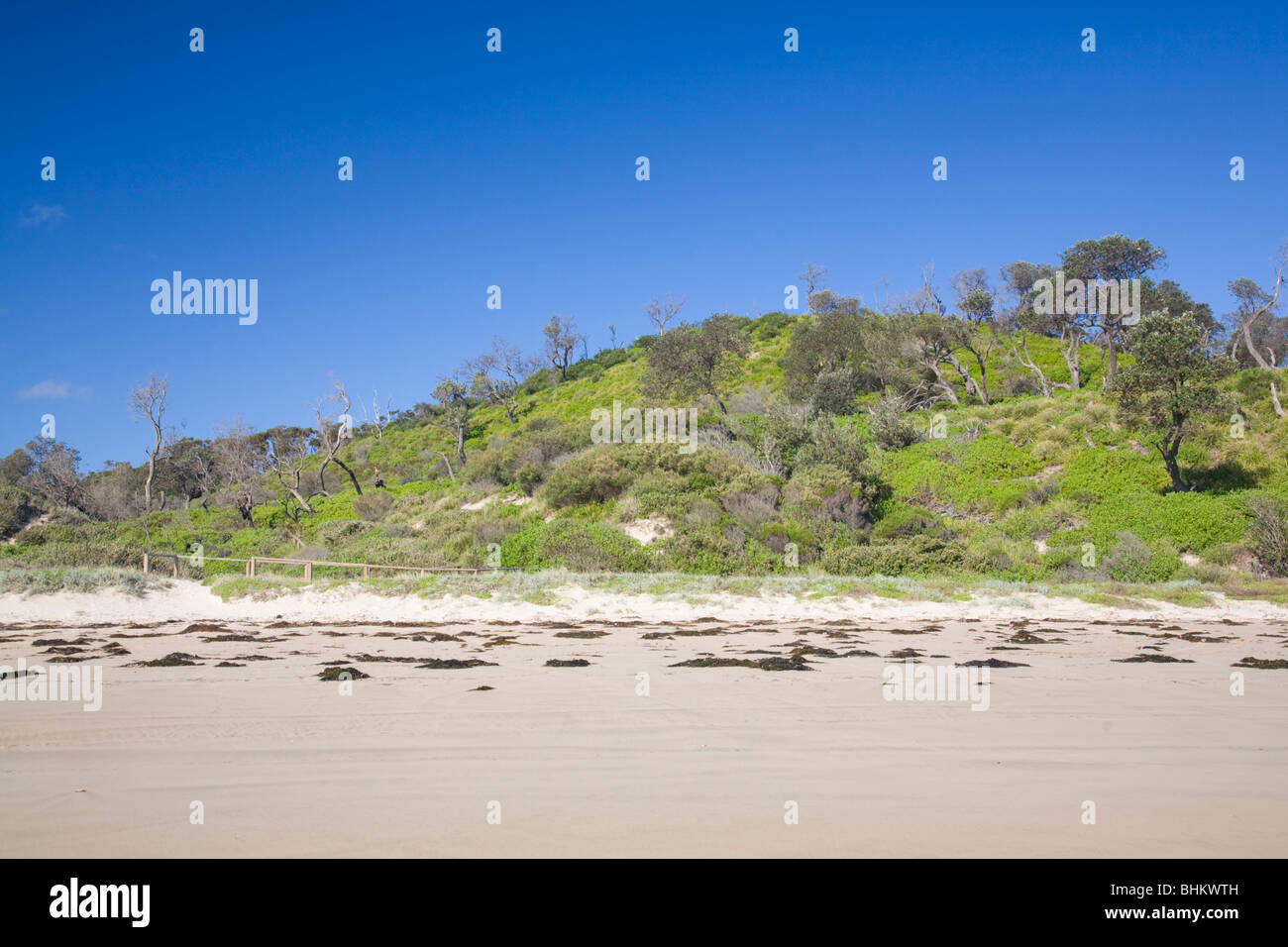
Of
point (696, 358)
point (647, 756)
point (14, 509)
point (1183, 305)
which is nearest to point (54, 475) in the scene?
point (14, 509)

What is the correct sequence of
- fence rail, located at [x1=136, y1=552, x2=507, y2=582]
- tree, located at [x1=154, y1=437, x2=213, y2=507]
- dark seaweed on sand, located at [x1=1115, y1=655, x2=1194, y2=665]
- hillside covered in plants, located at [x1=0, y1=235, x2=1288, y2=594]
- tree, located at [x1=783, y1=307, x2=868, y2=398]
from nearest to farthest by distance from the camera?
dark seaweed on sand, located at [x1=1115, y1=655, x2=1194, y2=665] < fence rail, located at [x1=136, y1=552, x2=507, y2=582] < hillside covered in plants, located at [x1=0, y1=235, x2=1288, y2=594] < tree, located at [x1=783, y1=307, x2=868, y2=398] < tree, located at [x1=154, y1=437, x2=213, y2=507]

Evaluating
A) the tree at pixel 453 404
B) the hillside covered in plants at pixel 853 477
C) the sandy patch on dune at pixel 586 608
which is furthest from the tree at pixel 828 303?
the sandy patch on dune at pixel 586 608

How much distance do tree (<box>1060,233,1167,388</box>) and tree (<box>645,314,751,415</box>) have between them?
57.9 feet

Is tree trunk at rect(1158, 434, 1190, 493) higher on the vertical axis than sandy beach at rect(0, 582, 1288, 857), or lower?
higher

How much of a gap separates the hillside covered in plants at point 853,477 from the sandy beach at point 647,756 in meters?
13.0

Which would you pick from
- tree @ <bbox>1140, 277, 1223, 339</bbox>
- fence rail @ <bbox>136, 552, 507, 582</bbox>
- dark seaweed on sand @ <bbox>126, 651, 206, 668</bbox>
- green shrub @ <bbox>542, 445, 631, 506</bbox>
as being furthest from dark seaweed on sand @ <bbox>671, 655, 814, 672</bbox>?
tree @ <bbox>1140, 277, 1223, 339</bbox>

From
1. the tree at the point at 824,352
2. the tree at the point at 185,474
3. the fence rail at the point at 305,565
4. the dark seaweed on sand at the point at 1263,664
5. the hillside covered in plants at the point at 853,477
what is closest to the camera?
the dark seaweed on sand at the point at 1263,664

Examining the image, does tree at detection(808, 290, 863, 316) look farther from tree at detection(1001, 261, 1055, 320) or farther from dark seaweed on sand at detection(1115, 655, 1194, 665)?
dark seaweed on sand at detection(1115, 655, 1194, 665)

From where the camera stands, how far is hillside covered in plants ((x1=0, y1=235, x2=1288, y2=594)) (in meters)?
21.2

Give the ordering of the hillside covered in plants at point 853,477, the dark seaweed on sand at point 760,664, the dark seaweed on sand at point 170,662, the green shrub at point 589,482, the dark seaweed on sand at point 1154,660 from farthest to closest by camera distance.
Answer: the green shrub at point 589,482
the hillside covered in plants at point 853,477
the dark seaweed on sand at point 1154,660
the dark seaweed on sand at point 170,662
the dark seaweed on sand at point 760,664

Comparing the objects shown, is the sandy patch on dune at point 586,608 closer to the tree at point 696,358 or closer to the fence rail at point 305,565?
the fence rail at point 305,565

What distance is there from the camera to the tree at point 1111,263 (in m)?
36.2

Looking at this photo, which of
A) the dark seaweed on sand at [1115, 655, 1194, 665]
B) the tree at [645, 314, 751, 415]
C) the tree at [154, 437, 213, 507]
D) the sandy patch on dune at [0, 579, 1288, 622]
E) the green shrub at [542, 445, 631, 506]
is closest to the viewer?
the dark seaweed on sand at [1115, 655, 1194, 665]

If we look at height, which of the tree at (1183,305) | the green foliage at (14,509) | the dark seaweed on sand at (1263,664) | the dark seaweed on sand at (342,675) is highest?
the tree at (1183,305)
